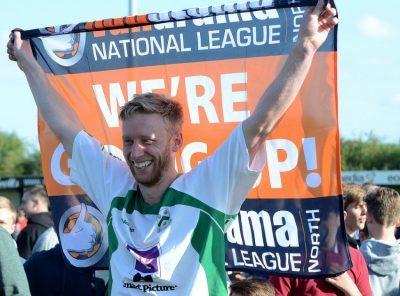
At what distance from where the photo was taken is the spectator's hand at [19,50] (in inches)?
178

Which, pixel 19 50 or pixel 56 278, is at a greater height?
pixel 19 50

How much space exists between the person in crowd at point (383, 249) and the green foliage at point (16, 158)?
79.7 m

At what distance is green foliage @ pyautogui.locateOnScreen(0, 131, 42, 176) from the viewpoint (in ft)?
284

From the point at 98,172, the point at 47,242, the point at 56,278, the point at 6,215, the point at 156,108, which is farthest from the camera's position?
the point at 47,242

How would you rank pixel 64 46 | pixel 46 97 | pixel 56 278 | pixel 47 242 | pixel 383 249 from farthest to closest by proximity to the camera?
pixel 47 242 → pixel 383 249 → pixel 56 278 → pixel 64 46 → pixel 46 97

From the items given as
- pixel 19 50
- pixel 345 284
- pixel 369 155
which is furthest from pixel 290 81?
pixel 369 155

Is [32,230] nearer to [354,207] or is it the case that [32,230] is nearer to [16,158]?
[354,207]

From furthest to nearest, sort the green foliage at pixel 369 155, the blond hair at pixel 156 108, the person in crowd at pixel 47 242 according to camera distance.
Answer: the green foliage at pixel 369 155 < the person in crowd at pixel 47 242 < the blond hair at pixel 156 108

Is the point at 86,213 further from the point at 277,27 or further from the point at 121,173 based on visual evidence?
the point at 277,27

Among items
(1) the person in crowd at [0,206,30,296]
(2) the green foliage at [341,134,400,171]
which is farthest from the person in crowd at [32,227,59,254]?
(2) the green foliage at [341,134,400,171]

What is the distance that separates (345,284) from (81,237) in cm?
162

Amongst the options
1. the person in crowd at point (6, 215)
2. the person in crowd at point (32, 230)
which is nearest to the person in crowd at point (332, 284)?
the person in crowd at point (6, 215)

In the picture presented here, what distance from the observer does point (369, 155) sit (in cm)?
7019

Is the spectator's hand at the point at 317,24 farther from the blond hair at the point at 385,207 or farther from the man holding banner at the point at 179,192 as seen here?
the blond hair at the point at 385,207
